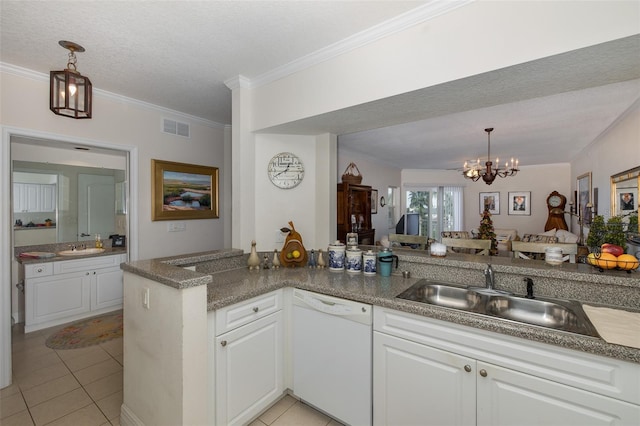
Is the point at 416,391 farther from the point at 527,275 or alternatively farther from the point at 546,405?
the point at 527,275

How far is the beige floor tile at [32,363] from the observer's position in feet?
7.73

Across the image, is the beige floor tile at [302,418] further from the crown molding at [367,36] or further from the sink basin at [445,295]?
the crown molding at [367,36]

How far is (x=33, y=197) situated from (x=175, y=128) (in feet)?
7.36

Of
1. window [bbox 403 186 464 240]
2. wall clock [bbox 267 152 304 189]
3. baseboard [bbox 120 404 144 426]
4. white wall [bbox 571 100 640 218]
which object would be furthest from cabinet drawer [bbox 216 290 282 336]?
window [bbox 403 186 464 240]

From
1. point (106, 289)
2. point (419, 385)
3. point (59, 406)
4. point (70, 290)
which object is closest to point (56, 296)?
point (70, 290)

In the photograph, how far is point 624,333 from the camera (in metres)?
1.17

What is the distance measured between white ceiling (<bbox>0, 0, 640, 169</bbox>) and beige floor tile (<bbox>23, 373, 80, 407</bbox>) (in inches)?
99.8

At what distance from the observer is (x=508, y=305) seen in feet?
5.52

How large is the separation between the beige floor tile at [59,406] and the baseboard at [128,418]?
0.43 m

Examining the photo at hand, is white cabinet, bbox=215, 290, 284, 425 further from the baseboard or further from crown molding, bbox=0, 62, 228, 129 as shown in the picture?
crown molding, bbox=0, 62, 228, 129

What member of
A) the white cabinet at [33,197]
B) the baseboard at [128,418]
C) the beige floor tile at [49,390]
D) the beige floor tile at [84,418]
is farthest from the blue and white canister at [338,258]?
the white cabinet at [33,197]

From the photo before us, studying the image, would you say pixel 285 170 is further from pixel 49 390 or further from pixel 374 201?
pixel 374 201

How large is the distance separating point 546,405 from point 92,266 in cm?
445

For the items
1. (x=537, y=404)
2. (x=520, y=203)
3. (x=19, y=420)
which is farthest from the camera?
(x=520, y=203)
